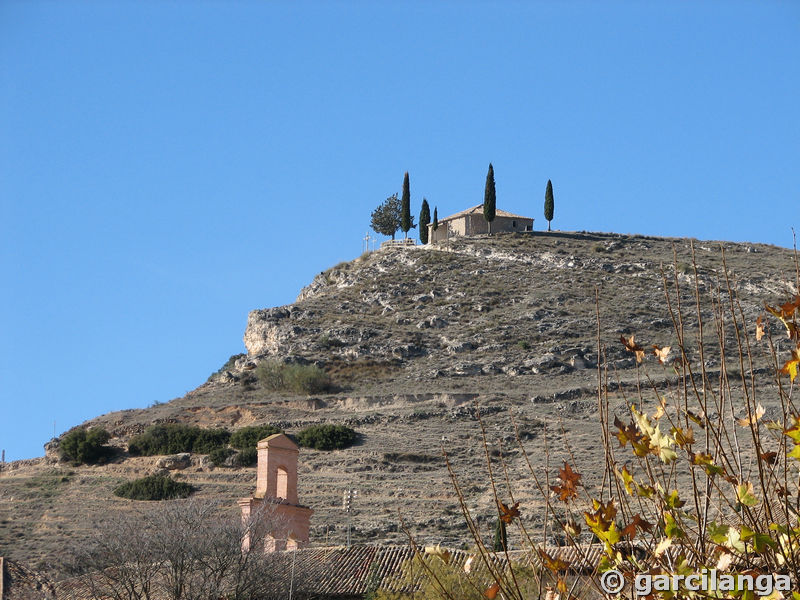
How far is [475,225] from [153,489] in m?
34.3

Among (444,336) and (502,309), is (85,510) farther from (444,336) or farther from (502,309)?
(502,309)

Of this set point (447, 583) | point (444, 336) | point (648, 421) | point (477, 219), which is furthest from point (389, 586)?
point (477, 219)

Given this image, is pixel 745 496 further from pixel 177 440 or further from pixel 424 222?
pixel 424 222

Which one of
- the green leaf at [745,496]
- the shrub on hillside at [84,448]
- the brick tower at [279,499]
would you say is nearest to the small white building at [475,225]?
the shrub on hillside at [84,448]

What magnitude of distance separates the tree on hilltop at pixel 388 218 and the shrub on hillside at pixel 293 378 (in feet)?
69.8

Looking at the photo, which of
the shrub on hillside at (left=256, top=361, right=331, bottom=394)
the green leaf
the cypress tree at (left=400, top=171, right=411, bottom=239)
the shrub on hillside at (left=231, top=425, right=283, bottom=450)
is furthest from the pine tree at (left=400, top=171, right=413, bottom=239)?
the green leaf

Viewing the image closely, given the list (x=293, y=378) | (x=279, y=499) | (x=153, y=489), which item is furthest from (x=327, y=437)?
(x=279, y=499)

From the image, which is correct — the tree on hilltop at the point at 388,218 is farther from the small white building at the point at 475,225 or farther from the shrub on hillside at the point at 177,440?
the shrub on hillside at the point at 177,440

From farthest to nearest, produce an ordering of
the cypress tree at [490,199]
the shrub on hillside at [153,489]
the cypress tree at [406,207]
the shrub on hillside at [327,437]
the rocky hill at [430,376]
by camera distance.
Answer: the cypress tree at [406,207] < the cypress tree at [490,199] < the shrub on hillside at [327,437] < the shrub on hillside at [153,489] < the rocky hill at [430,376]

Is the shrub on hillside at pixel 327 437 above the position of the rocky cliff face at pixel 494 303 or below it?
below

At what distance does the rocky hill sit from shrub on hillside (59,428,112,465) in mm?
673

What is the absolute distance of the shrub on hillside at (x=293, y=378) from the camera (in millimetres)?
54438

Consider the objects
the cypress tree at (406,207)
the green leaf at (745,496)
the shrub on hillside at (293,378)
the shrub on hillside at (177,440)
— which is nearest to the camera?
the green leaf at (745,496)

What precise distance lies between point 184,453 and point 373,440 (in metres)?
8.33
